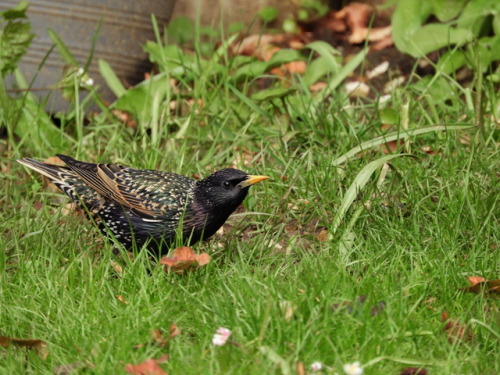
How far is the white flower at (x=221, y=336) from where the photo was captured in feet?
9.68

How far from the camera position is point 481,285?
3.45 meters

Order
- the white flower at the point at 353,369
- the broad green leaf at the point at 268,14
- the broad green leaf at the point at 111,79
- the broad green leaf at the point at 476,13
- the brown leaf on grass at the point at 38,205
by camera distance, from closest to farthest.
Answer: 1. the white flower at the point at 353,369
2. the brown leaf on grass at the point at 38,205
3. the broad green leaf at the point at 476,13
4. the broad green leaf at the point at 111,79
5. the broad green leaf at the point at 268,14

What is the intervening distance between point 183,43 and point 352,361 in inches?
199

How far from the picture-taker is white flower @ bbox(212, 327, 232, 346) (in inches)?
116

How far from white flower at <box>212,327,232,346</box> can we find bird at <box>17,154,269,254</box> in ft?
3.39

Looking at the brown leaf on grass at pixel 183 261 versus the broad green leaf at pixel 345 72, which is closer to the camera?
the brown leaf on grass at pixel 183 261

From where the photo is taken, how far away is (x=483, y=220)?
4.03m

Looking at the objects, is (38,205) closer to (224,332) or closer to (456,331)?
(224,332)

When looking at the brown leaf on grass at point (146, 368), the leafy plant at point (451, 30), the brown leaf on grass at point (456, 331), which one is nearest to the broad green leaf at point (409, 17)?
the leafy plant at point (451, 30)

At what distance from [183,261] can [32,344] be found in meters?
0.74

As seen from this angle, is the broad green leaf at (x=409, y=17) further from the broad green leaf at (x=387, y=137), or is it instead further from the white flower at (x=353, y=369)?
the white flower at (x=353, y=369)

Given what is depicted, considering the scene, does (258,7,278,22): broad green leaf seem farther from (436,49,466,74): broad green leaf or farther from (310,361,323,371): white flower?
(310,361,323,371): white flower

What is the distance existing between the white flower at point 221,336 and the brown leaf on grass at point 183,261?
0.64 meters

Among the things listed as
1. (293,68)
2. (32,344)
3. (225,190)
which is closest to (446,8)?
(293,68)
